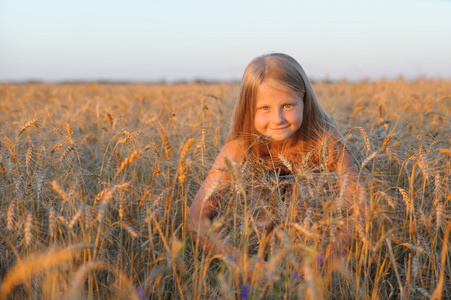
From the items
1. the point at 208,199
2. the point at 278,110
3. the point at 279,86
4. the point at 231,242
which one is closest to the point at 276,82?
the point at 279,86

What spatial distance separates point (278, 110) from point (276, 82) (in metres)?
0.16

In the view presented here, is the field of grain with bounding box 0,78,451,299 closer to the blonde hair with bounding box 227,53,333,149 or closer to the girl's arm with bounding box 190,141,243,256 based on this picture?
the girl's arm with bounding box 190,141,243,256

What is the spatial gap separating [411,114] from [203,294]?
3.75 m

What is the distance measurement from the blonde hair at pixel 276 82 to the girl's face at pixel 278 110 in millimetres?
48

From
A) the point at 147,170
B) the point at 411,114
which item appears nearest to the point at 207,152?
the point at 147,170

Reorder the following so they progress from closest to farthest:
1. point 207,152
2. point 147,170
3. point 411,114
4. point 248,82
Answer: point 248,82 → point 147,170 → point 207,152 → point 411,114

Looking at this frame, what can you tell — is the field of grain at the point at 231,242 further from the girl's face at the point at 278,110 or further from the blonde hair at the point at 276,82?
the blonde hair at the point at 276,82

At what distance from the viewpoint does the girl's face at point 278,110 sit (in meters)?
2.01

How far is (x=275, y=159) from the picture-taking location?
2285 millimetres

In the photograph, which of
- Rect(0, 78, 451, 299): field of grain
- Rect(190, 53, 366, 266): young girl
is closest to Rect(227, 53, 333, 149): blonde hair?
Rect(190, 53, 366, 266): young girl

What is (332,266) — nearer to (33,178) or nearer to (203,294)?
(203,294)

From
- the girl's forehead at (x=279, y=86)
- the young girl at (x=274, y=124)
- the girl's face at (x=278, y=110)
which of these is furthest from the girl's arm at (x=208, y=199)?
the girl's forehead at (x=279, y=86)

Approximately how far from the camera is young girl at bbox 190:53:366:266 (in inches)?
77.1

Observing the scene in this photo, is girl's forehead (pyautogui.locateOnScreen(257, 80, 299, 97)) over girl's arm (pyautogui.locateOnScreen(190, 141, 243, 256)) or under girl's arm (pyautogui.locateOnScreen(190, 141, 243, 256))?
over
